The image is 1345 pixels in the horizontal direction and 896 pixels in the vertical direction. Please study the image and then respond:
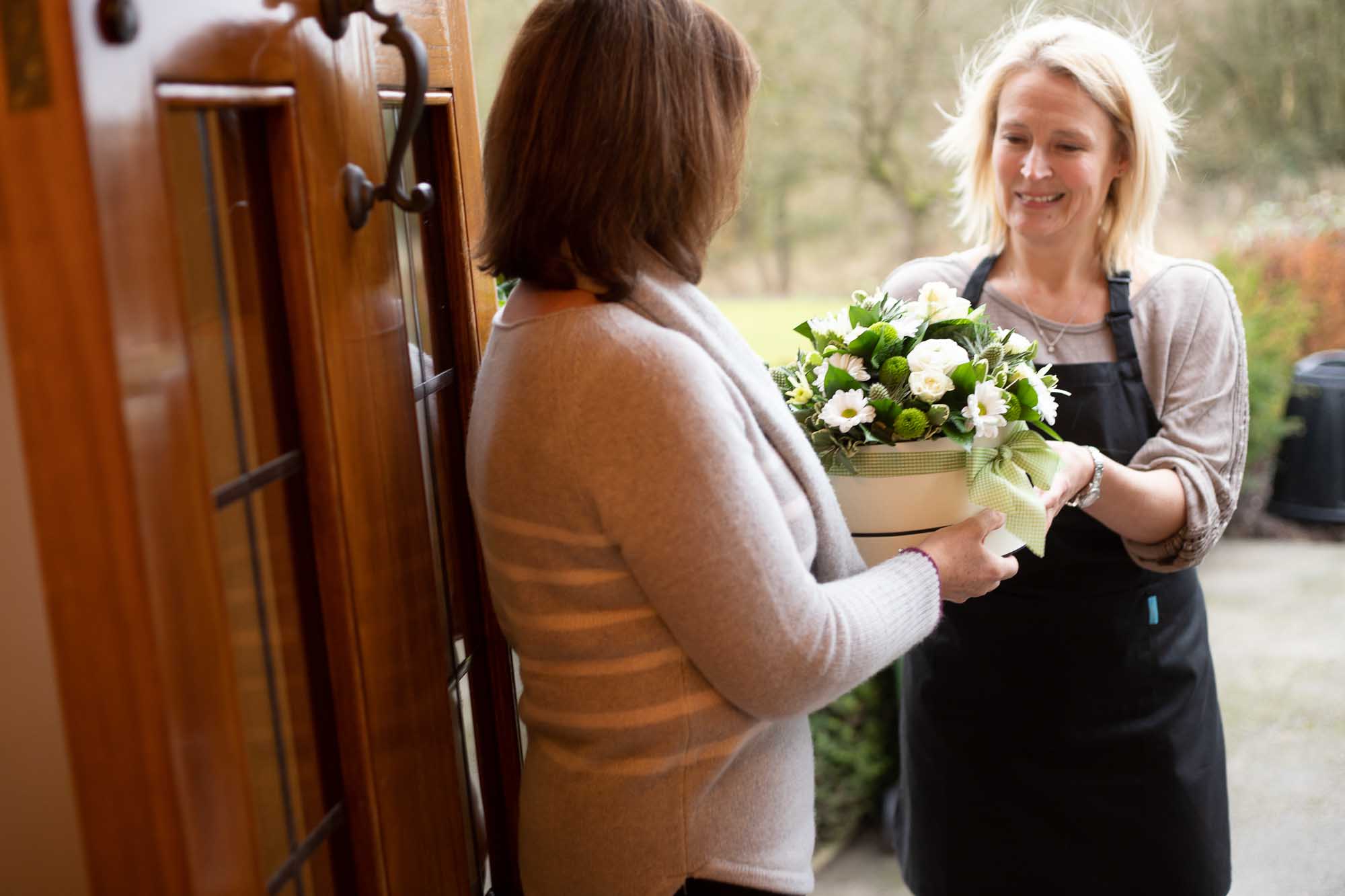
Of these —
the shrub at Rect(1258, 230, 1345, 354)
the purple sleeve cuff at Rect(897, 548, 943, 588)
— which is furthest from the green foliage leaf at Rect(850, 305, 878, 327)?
the shrub at Rect(1258, 230, 1345, 354)

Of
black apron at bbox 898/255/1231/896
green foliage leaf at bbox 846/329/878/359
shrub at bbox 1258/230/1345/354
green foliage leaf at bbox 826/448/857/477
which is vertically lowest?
black apron at bbox 898/255/1231/896

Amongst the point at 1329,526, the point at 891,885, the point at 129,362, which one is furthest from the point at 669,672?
the point at 1329,526

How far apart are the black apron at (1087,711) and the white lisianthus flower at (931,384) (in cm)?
55

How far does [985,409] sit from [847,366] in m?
0.18

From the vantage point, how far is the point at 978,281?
196cm

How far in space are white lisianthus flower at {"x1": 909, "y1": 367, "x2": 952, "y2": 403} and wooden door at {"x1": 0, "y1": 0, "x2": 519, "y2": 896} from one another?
53 cm

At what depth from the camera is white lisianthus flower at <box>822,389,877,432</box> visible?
138 cm

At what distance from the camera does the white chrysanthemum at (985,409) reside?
4.49 feet

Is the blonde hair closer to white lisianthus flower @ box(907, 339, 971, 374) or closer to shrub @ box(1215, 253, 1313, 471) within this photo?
white lisianthus flower @ box(907, 339, 971, 374)

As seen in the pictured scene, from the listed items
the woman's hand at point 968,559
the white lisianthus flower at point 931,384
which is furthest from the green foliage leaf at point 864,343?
the woman's hand at point 968,559

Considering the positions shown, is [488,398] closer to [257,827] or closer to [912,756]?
[257,827]

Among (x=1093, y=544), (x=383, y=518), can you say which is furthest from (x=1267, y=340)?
(x=383, y=518)

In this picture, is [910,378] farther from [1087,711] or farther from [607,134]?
[1087,711]

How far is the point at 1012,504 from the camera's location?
1.38 meters
